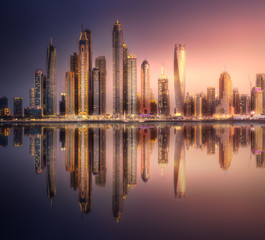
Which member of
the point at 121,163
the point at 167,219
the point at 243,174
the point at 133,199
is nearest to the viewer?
the point at 167,219

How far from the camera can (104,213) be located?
32.1 ft

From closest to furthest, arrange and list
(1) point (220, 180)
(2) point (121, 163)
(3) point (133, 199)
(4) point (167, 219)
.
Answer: (4) point (167, 219)
(3) point (133, 199)
(1) point (220, 180)
(2) point (121, 163)

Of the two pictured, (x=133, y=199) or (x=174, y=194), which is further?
(x=174, y=194)

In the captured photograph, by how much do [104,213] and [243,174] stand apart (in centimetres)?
1027

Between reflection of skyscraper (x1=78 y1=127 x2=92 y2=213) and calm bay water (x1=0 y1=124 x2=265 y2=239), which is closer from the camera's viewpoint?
calm bay water (x1=0 y1=124 x2=265 y2=239)

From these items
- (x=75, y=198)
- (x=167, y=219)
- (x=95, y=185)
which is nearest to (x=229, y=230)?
(x=167, y=219)

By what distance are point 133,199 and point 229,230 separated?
4.33 metres

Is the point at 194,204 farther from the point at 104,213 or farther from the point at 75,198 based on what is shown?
the point at 75,198

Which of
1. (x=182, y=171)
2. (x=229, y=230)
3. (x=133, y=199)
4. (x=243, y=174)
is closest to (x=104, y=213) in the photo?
(x=133, y=199)

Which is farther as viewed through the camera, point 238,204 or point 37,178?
point 37,178

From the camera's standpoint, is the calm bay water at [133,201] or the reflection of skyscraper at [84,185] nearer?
the calm bay water at [133,201]

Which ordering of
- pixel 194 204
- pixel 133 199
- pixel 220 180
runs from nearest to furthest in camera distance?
pixel 194 204 → pixel 133 199 → pixel 220 180

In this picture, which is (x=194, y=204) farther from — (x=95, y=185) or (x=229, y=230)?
(x=95, y=185)

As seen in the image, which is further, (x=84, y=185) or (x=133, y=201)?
(x=84, y=185)
